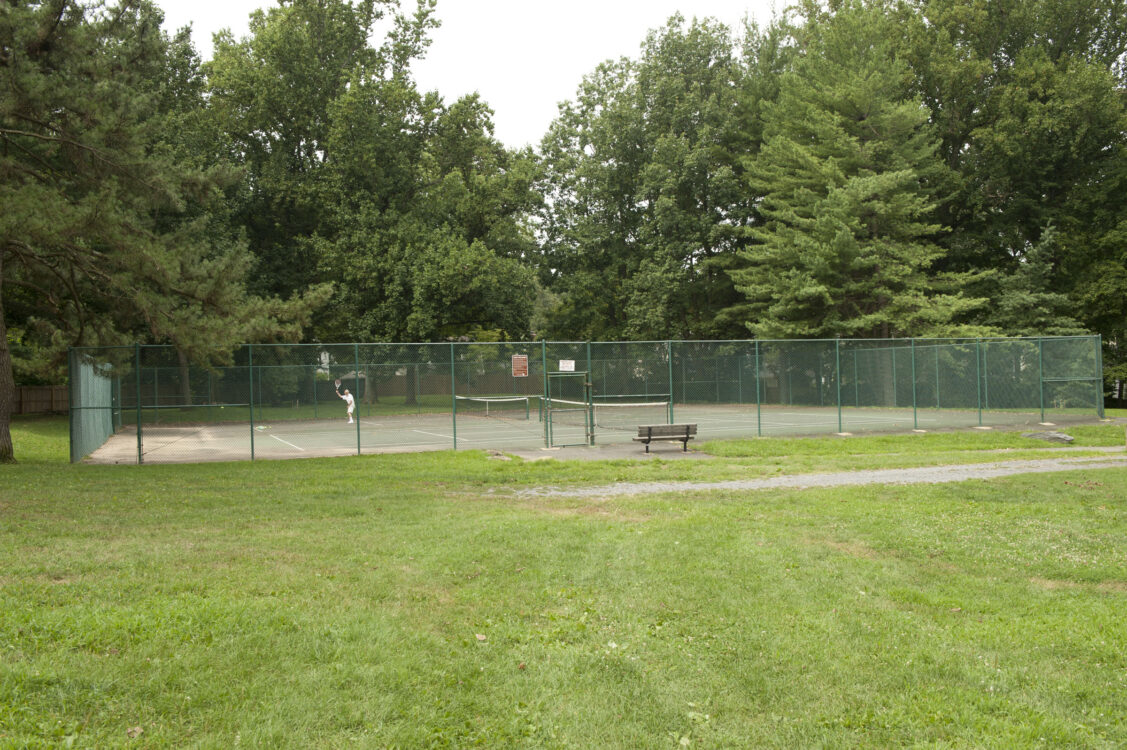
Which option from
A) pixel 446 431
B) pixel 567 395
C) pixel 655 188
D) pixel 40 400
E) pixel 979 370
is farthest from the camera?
pixel 655 188

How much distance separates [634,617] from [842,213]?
3232 centimetres

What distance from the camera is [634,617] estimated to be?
5.55 meters

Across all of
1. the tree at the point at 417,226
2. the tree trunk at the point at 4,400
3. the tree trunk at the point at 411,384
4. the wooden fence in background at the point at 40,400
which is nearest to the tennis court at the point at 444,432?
the tree trunk at the point at 411,384

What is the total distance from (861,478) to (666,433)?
5.62 m

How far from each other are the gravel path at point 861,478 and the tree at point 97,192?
7872 mm

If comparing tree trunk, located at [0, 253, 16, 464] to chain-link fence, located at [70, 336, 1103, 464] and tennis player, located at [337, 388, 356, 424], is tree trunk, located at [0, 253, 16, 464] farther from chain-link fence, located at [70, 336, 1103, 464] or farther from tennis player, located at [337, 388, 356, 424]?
tennis player, located at [337, 388, 356, 424]

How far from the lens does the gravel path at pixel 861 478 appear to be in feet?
39.1

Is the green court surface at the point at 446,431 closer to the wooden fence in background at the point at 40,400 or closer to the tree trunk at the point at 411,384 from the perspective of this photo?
the tree trunk at the point at 411,384

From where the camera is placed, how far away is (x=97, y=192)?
48.1 feet

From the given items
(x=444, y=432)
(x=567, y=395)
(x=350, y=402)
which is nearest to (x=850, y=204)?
(x=567, y=395)

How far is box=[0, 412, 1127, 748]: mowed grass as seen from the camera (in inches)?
153

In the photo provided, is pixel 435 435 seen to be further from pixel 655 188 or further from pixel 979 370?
pixel 655 188

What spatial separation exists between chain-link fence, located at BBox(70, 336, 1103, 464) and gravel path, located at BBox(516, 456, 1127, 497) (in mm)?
6477

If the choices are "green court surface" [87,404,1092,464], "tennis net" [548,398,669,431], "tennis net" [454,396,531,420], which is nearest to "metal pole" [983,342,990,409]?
"green court surface" [87,404,1092,464]
